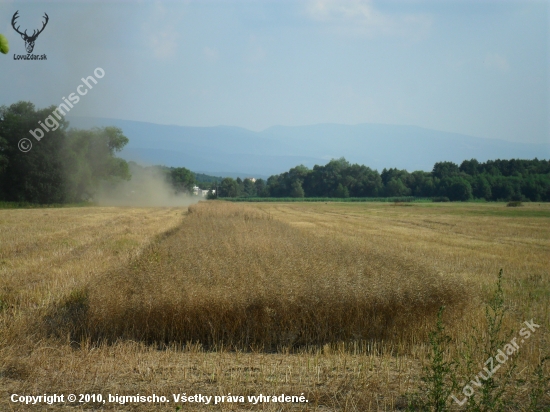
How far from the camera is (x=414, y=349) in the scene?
23.5 feet

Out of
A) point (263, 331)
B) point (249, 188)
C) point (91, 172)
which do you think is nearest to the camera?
point (263, 331)

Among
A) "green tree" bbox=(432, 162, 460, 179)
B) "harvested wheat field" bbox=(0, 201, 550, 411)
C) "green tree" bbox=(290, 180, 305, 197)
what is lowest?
"harvested wheat field" bbox=(0, 201, 550, 411)

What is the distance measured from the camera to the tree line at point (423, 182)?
56.8 meters

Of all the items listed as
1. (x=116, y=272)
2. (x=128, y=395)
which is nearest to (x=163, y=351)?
(x=128, y=395)

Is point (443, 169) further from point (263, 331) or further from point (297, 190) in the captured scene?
point (263, 331)

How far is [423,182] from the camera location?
106562 mm

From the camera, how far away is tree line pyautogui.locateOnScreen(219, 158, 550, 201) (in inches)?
2237

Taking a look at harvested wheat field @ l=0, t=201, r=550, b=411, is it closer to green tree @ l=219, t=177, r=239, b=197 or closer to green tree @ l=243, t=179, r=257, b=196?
green tree @ l=219, t=177, r=239, b=197

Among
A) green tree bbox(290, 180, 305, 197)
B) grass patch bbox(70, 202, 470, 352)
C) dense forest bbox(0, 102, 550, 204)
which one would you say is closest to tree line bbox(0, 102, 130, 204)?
dense forest bbox(0, 102, 550, 204)

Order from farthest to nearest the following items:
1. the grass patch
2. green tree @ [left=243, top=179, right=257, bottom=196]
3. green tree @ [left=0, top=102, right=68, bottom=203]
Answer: green tree @ [left=243, top=179, right=257, bottom=196] → green tree @ [left=0, top=102, right=68, bottom=203] → the grass patch

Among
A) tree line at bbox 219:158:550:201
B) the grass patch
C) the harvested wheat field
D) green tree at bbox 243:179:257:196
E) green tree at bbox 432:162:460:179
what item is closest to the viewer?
the harvested wheat field

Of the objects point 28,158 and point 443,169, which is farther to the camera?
point 443,169

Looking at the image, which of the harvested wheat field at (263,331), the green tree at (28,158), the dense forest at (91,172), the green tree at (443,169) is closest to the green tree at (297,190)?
the dense forest at (91,172)


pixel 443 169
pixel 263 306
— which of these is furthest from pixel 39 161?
pixel 443 169
